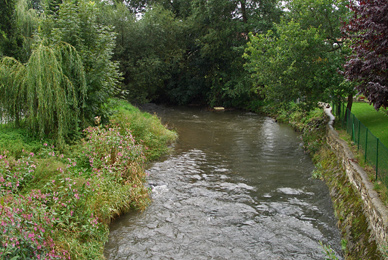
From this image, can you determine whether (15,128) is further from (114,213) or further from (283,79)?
(283,79)

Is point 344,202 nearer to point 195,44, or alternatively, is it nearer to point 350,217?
point 350,217

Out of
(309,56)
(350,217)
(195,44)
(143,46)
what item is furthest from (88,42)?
(195,44)

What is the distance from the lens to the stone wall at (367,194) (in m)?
5.59

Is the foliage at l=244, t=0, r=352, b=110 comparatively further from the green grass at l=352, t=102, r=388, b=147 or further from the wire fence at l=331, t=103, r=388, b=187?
the wire fence at l=331, t=103, r=388, b=187

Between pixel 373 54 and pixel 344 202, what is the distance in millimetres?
3440

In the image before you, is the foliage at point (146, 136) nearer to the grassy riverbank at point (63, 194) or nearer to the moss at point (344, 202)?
the grassy riverbank at point (63, 194)

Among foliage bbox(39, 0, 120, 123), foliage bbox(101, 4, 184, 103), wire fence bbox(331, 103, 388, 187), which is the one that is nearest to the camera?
wire fence bbox(331, 103, 388, 187)

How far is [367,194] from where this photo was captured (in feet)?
22.1

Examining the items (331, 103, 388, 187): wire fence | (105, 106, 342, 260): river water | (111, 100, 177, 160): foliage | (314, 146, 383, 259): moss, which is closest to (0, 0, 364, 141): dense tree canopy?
(111, 100, 177, 160): foliage

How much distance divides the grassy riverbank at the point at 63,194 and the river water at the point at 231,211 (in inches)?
21.1

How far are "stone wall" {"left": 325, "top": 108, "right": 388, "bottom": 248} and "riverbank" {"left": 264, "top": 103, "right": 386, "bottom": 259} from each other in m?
0.13

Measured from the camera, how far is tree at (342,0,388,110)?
24.3ft

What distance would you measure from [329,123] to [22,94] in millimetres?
11368

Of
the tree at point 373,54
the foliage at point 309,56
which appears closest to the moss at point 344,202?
the foliage at point 309,56
